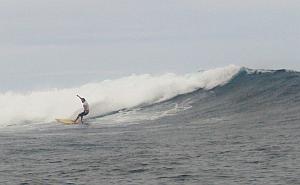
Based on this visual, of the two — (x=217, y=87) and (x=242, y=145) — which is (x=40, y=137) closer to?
(x=242, y=145)

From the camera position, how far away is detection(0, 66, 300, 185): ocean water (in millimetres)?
15788

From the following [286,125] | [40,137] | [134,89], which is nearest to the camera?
[286,125]

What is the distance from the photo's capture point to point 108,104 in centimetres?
4362

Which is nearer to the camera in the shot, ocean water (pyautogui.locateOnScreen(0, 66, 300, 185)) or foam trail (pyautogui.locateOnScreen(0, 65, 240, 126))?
ocean water (pyautogui.locateOnScreen(0, 66, 300, 185))

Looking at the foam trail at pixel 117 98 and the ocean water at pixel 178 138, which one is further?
the foam trail at pixel 117 98

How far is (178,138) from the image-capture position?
23.0 m

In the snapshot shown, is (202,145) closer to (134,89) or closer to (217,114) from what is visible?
(217,114)

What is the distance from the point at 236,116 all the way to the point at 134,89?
783 inches

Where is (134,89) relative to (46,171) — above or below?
above

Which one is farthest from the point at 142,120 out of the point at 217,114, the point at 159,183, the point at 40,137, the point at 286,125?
the point at 159,183

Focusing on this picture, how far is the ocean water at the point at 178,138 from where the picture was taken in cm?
1579

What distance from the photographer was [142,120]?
32.3m

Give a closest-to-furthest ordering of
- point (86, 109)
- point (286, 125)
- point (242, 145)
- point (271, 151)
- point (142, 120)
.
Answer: point (271, 151) → point (242, 145) → point (286, 125) → point (142, 120) → point (86, 109)

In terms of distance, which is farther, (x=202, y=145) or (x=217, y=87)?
(x=217, y=87)
